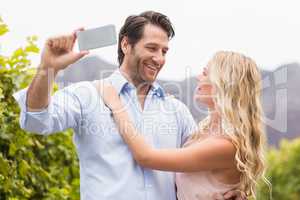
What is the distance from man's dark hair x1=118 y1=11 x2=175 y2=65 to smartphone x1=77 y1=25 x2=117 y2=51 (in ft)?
2.61

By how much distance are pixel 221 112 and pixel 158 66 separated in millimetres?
454

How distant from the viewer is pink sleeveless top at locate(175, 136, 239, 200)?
328 cm

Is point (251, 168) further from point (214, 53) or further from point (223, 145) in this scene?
point (214, 53)

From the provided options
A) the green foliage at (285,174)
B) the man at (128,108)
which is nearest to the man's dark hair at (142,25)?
the man at (128,108)

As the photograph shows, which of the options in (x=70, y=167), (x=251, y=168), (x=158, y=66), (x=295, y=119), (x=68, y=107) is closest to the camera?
(x=68, y=107)

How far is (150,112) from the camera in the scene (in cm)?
340

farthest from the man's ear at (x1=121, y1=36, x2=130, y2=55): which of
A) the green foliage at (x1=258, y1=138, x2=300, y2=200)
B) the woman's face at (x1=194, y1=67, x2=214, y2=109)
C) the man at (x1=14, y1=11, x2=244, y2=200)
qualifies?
the green foliage at (x1=258, y1=138, x2=300, y2=200)

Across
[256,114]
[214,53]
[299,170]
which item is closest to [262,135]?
[256,114]

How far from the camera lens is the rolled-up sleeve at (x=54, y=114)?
2.85m

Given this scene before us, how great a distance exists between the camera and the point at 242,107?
3.29 m

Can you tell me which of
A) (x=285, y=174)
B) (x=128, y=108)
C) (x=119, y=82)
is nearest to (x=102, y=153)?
(x=128, y=108)

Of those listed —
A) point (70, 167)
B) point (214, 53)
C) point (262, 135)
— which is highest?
point (214, 53)

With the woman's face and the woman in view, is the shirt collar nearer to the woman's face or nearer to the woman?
the woman

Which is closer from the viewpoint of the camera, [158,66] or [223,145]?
[223,145]
